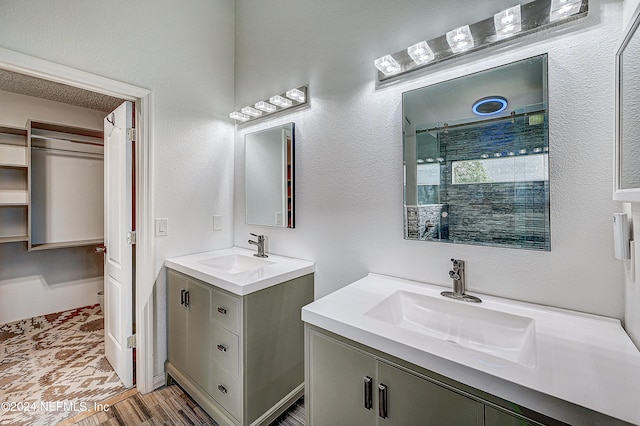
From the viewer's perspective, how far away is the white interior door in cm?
193

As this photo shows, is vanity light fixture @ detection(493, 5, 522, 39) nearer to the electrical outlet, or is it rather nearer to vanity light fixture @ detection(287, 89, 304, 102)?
vanity light fixture @ detection(287, 89, 304, 102)

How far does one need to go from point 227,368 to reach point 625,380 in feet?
5.27

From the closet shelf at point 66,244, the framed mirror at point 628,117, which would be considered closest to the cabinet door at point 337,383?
the framed mirror at point 628,117

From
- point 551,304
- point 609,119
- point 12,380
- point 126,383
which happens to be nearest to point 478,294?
point 551,304

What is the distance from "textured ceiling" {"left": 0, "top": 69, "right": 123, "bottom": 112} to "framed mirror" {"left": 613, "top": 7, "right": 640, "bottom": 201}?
3.67m

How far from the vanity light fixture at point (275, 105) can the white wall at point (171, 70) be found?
0.79 ft

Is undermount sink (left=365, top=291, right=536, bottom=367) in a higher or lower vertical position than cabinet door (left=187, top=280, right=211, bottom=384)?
higher

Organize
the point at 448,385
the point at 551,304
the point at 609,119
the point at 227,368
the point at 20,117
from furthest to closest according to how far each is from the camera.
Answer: the point at 20,117 → the point at 227,368 → the point at 551,304 → the point at 609,119 → the point at 448,385

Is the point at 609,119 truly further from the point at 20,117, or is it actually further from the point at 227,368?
the point at 20,117

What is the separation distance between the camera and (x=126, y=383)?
195 cm

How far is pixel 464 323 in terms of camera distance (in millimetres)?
1178

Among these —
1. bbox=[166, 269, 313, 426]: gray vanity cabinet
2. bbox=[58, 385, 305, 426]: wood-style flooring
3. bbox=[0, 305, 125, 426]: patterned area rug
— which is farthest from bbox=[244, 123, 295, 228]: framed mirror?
bbox=[0, 305, 125, 426]: patterned area rug

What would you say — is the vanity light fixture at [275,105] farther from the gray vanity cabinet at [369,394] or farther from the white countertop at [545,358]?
the gray vanity cabinet at [369,394]

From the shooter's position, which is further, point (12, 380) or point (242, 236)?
point (242, 236)
